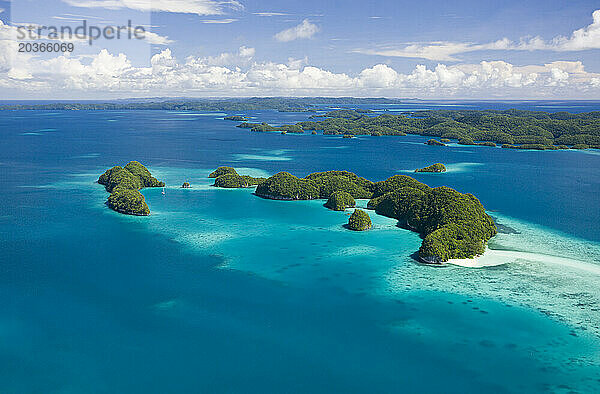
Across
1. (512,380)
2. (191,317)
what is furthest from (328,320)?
(512,380)

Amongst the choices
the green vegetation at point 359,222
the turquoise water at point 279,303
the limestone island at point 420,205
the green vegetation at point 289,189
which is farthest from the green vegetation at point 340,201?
the green vegetation at point 359,222

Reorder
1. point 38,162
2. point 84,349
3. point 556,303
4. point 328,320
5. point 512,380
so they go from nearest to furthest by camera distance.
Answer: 1. point 512,380
2. point 84,349
3. point 328,320
4. point 556,303
5. point 38,162

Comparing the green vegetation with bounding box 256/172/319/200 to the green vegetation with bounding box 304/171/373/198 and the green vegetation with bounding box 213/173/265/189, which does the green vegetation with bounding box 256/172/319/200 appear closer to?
the green vegetation with bounding box 304/171/373/198

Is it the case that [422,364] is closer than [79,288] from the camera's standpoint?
Yes

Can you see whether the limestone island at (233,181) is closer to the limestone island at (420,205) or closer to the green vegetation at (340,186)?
the limestone island at (420,205)

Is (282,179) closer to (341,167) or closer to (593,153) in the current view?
A: (341,167)

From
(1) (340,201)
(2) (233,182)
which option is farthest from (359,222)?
(2) (233,182)

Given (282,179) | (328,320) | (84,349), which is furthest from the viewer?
→ (282,179)
